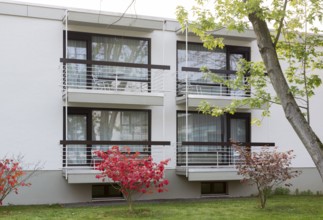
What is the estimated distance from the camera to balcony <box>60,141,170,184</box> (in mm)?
15977

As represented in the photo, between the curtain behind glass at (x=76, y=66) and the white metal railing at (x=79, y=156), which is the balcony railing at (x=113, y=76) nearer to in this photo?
the curtain behind glass at (x=76, y=66)

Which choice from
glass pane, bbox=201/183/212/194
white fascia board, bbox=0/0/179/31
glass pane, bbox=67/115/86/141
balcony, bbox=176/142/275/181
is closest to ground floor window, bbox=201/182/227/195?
glass pane, bbox=201/183/212/194

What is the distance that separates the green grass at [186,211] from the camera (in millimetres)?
13078

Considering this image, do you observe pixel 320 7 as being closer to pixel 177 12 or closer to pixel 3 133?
pixel 177 12

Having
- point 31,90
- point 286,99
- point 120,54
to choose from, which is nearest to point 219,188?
point 120,54

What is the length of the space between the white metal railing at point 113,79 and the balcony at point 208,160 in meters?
2.53

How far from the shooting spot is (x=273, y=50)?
27.1 ft

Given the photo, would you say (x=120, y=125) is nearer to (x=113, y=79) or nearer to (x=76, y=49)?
(x=113, y=79)

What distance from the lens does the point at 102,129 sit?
58.1 ft

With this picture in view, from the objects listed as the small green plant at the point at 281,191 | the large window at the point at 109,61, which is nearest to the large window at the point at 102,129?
the large window at the point at 109,61

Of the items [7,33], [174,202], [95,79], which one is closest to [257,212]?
[174,202]

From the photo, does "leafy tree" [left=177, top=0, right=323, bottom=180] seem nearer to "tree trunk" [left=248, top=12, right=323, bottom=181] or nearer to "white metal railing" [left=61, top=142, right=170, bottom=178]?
A: "tree trunk" [left=248, top=12, right=323, bottom=181]

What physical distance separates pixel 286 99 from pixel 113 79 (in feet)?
34.4

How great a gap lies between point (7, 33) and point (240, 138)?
31.2 feet
